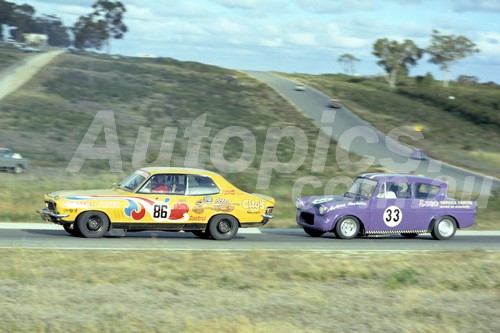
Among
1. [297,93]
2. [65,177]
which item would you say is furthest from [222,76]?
[65,177]

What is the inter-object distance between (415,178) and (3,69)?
60.0 meters

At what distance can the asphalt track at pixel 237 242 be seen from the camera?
15.2 metres

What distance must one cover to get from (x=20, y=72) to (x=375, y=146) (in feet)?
116

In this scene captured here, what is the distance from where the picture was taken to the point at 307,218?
1831 centimetres

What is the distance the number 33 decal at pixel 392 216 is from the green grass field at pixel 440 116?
2816cm

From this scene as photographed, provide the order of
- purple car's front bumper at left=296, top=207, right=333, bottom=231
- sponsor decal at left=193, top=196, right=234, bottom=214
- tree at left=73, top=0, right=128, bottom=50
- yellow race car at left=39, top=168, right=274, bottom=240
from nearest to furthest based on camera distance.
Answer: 1. yellow race car at left=39, top=168, right=274, bottom=240
2. sponsor decal at left=193, top=196, right=234, bottom=214
3. purple car's front bumper at left=296, top=207, right=333, bottom=231
4. tree at left=73, top=0, right=128, bottom=50

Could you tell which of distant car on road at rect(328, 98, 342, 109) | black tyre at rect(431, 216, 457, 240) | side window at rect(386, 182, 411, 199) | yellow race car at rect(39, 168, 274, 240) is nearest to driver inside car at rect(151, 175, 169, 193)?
yellow race car at rect(39, 168, 274, 240)

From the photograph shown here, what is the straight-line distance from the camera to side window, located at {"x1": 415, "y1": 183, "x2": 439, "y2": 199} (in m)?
18.5

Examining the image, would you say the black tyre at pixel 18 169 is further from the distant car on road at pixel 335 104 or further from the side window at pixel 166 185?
the distant car on road at pixel 335 104

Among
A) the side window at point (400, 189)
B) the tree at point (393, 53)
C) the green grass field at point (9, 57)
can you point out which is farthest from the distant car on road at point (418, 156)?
the tree at point (393, 53)

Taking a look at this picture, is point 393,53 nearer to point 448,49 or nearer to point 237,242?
point 448,49

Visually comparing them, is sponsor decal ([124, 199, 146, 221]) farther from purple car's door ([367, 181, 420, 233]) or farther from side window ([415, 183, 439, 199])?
side window ([415, 183, 439, 199])

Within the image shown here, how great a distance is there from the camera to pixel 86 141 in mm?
41594

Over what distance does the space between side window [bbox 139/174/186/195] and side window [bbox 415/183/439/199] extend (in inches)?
223
